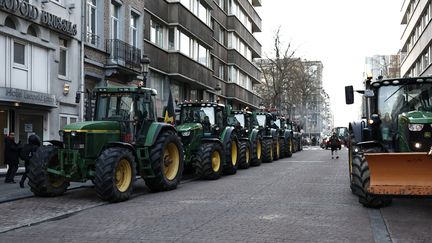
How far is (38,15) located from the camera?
17703mm

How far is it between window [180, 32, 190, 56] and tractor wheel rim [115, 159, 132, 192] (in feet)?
60.4

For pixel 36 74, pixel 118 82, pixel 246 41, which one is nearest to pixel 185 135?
pixel 36 74

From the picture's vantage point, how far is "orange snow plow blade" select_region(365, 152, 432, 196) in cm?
885

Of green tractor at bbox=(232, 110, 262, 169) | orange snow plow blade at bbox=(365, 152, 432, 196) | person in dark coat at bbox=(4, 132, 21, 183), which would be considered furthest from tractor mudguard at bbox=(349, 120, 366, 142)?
person in dark coat at bbox=(4, 132, 21, 183)

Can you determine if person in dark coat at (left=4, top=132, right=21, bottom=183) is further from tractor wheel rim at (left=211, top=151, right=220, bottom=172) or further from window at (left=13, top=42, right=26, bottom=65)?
tractor wheel rim at (left=211, top=151, right=220, bottom=172)

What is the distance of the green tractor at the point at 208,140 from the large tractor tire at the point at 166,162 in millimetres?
1687

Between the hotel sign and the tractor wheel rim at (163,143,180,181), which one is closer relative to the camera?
the tractor wheel rim at (163,143,180,181)

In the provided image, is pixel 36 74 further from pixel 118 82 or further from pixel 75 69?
pixel 118 82

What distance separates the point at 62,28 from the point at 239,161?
8.04 meters

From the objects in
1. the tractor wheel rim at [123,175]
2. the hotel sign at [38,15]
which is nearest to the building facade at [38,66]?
the hotel sign at [38,15]

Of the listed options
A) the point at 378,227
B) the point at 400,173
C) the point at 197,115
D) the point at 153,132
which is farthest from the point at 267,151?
the point at 378,227

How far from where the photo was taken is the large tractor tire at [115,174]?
10484mm

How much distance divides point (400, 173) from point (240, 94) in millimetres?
34508

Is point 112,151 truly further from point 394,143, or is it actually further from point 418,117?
point 418,117
